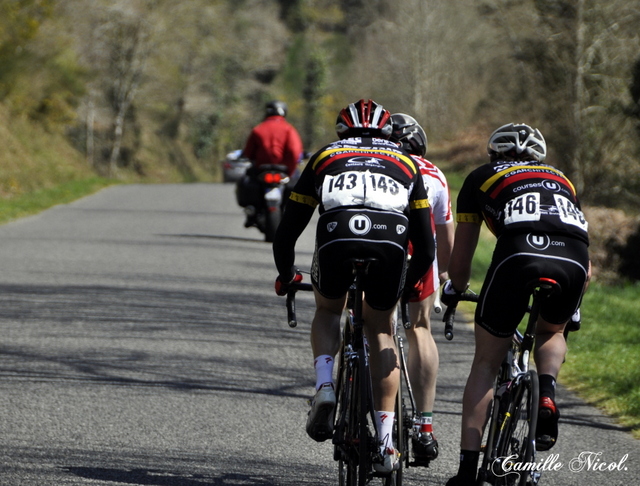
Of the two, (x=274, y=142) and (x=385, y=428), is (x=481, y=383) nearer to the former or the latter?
(x=385, y=428)

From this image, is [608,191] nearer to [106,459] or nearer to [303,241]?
[303,241]

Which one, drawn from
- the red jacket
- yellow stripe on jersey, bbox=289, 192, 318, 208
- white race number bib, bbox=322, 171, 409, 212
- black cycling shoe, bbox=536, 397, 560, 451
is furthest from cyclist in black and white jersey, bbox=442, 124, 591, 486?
the red jacket

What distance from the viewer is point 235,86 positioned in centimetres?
7350

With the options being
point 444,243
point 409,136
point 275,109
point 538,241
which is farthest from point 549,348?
point 275,109

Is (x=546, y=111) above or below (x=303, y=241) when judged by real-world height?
above

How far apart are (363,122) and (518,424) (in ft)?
4.92

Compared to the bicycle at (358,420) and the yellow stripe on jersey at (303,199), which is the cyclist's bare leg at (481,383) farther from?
the yellow stripe on jersey at (303,199)

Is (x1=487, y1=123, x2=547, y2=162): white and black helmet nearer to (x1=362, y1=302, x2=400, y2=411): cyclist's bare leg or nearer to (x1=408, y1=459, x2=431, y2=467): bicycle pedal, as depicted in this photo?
(x1=362, y1=302, x2=400, y2=411): cyclist's bare leg

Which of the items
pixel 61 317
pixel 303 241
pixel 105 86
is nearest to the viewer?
pixel 61 317

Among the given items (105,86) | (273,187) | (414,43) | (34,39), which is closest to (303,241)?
(273,187)

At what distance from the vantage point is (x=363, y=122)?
478cm

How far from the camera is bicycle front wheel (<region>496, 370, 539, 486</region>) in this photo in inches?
164

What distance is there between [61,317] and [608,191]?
2971 centimetres

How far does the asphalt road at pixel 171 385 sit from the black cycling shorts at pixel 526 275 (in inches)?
44.7
